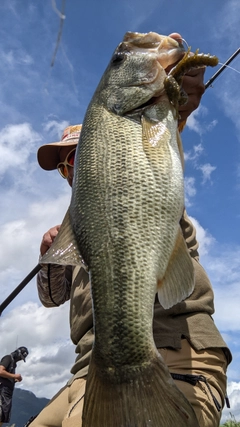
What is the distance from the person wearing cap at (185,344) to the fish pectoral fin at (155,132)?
848mm

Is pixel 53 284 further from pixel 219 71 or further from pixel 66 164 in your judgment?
pixel 219 71

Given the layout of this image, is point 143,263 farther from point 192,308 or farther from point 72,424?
point 72,424

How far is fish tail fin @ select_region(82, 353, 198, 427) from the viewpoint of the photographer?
2174 mm

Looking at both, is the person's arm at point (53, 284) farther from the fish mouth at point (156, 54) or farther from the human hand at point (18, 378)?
the human hand at point (18, 378)

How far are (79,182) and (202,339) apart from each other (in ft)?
4.94

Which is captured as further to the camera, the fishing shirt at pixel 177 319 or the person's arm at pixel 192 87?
the person's arm at pixel 192 87

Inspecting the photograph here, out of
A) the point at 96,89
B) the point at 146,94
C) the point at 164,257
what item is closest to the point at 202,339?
the point at 164,257

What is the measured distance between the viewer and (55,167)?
5.73 metres

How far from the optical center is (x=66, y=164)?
540cm

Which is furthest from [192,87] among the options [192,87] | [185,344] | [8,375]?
[8,375]

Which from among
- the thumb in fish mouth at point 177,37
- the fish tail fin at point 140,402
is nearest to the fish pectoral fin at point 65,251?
the fish tail fin at point 140,402

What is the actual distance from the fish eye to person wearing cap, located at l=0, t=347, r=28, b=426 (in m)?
10.1

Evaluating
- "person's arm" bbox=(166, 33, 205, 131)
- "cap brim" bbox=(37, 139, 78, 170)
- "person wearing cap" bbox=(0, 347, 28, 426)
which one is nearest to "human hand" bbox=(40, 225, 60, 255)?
"cap brim" bbox=(37, 139, 78, 170)

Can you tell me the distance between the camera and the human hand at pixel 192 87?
3619mm
